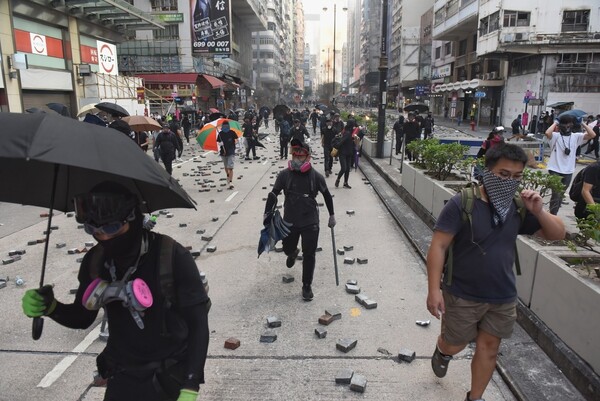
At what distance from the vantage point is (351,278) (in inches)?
248

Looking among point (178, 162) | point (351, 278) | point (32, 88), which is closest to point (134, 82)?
point (32, 88)

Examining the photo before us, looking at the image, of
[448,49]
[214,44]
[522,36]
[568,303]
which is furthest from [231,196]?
[448,49]

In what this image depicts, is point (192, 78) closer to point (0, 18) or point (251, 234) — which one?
point (0, 18)

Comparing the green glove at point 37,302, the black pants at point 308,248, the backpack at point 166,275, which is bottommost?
the black pants at point 308,248

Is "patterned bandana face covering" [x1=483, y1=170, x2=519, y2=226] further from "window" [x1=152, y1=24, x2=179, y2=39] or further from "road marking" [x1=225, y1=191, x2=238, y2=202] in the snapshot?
"window" [x1=152, y1=24, x2=179, y2=39]

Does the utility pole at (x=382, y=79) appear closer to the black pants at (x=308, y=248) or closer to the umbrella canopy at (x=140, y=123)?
the umbrella canopy at (x=140, y=123)

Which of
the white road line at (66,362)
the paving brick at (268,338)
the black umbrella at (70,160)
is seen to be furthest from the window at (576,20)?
the black umbrella at (70,160)

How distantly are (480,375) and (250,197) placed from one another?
899 centimetres

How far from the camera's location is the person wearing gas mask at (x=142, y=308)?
2148 mm

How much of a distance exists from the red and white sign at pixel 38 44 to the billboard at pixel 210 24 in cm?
1732

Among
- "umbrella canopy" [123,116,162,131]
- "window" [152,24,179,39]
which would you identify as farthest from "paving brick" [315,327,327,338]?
"window" [152,24,179,39]

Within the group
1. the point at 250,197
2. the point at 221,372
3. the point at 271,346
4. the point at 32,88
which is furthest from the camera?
the point at 32,88

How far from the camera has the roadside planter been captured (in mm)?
3596

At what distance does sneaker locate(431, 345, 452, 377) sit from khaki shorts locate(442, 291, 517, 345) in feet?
1.02
